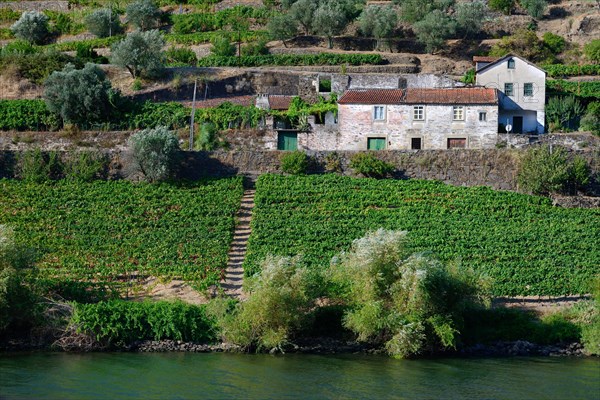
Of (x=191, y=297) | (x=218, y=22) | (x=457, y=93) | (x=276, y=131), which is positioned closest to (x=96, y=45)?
(x=218, y=22)

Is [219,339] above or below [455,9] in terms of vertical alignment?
below

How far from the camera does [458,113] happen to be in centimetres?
5753

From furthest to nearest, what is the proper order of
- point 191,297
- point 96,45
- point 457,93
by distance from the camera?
point 96,45, point 457,93, point 191,297

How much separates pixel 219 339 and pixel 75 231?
449 inches

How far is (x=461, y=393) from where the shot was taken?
34625 millimetres

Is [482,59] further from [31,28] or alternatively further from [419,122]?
[31,28]

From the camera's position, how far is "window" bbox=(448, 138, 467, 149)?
57469mm

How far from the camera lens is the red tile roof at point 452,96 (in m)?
57.6

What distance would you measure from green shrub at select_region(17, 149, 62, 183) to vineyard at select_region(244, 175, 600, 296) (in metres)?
9.97

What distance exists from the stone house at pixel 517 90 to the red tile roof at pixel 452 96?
3.26m

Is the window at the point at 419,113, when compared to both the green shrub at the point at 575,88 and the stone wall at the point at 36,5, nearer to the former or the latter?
the green shrub at the point at 575,88

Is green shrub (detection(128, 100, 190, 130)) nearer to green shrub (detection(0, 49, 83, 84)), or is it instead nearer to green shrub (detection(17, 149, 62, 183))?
green shrub (detection(17, 149, 62, 183))

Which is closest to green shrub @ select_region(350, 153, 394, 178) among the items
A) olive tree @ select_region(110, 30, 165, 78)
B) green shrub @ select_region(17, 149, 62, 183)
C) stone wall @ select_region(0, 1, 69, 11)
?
green shrub @ select_region(17, 149, 62, 183)

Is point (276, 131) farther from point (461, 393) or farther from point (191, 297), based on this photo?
point (461, 393)
